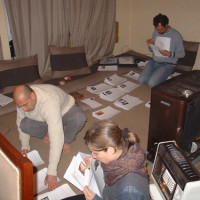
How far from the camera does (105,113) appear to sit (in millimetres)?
2836

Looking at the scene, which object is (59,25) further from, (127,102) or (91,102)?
(127,102)

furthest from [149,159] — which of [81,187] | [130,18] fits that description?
[130,18]

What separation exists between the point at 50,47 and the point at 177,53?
5.88ft

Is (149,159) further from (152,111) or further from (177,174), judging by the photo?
(177,174)

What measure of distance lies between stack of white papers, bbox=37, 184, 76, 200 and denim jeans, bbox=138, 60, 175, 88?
81.2 inches

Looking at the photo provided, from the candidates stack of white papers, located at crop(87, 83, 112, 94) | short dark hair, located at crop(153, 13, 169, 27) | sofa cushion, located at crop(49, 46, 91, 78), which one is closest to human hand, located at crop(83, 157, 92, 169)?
stack of white papers, located at crop(87, 83, 112, 94)

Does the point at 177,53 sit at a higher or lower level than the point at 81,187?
higher

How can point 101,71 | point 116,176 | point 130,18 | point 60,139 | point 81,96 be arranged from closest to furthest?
point 116,176
point 60,139
point 81,96
point 101,71
point 130,18

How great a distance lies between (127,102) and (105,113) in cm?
37

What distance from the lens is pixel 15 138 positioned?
2.46 metres

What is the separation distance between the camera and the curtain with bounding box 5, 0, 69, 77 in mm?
3094

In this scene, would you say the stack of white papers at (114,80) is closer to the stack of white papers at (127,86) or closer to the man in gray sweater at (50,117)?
the stack of white papers at (127,86)

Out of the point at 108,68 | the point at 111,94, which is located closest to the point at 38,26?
the point at 108,68

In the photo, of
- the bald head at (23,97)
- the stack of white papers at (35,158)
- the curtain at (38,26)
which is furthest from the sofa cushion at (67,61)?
the bald head at (23,97)
